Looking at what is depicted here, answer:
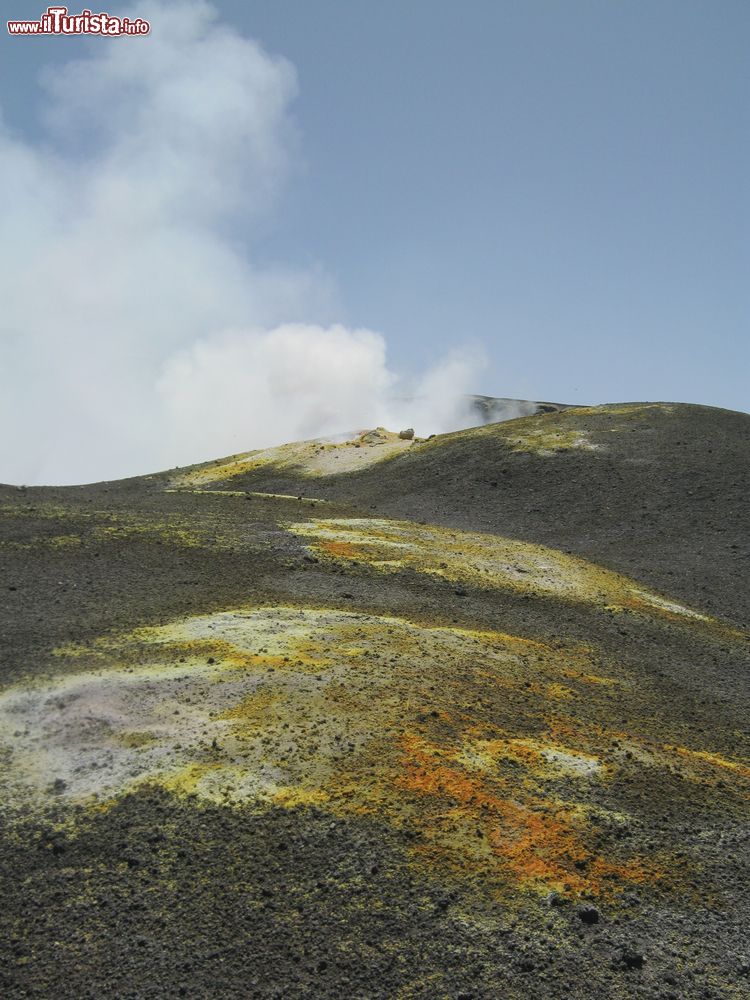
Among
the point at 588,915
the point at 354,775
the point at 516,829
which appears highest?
the point at 354,775

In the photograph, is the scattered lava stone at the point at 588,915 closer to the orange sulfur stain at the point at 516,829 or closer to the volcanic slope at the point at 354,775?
the volcanic slope at the point at 354,775

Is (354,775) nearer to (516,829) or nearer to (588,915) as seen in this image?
(516,829)

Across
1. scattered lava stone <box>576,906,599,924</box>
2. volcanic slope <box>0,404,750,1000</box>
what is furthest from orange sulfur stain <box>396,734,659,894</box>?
scattered lava stone <box>576,906,599,924</box>

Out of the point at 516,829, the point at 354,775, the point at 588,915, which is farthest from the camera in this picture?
the point at 354,775

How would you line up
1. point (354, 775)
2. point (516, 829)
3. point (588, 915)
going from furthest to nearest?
point (354, 775) → point (516, 829) → point (588, 915)

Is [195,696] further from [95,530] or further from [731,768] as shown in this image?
[95,530]

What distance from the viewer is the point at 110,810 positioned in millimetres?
15672

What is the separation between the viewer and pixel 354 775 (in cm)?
1705

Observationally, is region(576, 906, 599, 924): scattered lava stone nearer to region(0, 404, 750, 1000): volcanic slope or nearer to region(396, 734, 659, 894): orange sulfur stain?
region(0, 404, 750, 1000): volcanic slope

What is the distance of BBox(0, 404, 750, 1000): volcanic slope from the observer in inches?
506

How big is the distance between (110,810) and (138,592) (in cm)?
1454

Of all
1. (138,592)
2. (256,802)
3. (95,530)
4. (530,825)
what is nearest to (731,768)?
(530,825)

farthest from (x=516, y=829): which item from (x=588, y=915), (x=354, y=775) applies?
(x=354, y=775)

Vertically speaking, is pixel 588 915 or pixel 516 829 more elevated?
pixel 516 829
